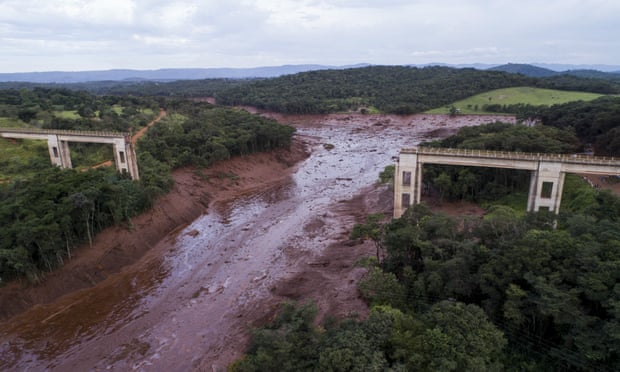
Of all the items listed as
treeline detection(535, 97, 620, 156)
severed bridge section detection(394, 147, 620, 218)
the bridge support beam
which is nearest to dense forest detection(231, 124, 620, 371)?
the bridge support beam

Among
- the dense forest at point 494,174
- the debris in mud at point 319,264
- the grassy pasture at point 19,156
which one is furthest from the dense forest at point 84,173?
the dense forest at point 494,174

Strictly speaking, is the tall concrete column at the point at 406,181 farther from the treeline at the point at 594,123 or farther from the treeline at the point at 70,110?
the treeline at the point at 70,110

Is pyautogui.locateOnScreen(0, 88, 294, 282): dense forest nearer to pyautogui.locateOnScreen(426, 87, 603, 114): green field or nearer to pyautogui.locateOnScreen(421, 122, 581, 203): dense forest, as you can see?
pyautogui.locateOnScreen(421, 122, 581, 203): dense forest

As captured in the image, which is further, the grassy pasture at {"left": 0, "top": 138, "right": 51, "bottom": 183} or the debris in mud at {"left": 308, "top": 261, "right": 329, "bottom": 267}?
the grassy pasture at {"left": 0, "top": 138, "right": 51, "bottom": 183}

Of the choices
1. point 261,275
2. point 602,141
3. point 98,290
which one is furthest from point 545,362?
point 602,141

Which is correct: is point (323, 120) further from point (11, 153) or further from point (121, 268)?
point (121, 268)

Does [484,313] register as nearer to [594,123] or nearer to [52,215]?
[52,215]

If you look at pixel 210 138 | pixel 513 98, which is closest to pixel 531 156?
pixel 210 138

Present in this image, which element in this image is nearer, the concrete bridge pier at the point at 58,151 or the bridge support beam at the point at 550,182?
the bridge support beam at the point at 550,182
